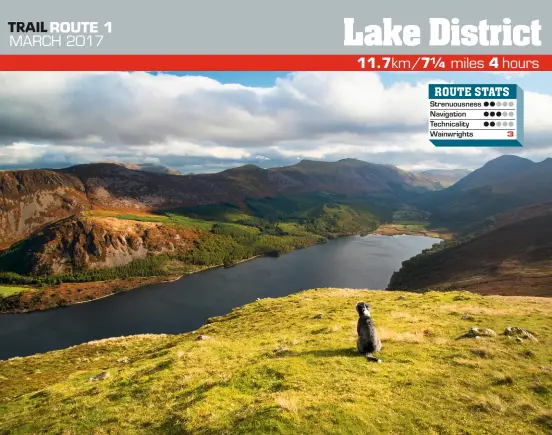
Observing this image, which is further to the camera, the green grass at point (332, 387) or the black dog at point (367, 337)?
the black dog at point (367, 337)

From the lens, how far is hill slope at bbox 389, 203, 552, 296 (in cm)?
8662

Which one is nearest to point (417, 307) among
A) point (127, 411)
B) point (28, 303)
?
point (127, 411)

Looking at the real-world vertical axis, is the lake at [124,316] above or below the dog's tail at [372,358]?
below

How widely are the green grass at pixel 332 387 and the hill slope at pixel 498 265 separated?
54.3 metres

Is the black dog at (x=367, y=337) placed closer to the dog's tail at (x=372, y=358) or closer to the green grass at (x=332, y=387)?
the dog's tail at (x=372, y=358)

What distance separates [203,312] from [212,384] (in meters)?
144

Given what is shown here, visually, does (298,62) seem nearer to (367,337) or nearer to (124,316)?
(367,337)

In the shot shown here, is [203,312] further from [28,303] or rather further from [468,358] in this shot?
[468,358]

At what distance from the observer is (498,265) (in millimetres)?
122688

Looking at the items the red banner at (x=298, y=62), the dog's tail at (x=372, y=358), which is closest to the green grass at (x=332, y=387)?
the dog's tail at (x=372, y=358)

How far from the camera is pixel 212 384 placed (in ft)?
76.9

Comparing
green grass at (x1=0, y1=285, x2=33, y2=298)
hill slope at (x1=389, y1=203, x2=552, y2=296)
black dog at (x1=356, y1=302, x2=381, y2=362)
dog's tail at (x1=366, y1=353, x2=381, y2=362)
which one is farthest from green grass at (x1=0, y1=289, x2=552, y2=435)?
green grass at (x1=0, y1=285, x2=33, y2=298)

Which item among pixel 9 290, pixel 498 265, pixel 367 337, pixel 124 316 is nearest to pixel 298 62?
pixel 367 337

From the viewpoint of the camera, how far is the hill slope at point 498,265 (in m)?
86.6
